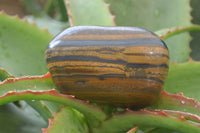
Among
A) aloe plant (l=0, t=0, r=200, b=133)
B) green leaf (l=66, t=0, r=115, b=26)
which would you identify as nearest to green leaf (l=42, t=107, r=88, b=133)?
aloe plant (l=0, t=0, r=200, b=133)

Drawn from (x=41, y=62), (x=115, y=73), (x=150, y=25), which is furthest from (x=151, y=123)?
(x=150, y=25)

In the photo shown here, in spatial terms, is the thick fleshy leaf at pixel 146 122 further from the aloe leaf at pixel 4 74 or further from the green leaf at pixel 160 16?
the green leaf at pixel 160 16

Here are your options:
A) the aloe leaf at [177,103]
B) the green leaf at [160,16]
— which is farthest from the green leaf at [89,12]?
the aloe leaf at [177,103]

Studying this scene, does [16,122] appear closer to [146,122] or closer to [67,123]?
[67,123]

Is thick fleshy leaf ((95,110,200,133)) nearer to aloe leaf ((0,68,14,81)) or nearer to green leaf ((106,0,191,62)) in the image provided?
aloe leaf ((0,68,14,81))

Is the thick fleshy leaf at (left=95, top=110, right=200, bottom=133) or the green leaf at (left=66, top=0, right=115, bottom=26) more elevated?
the green leaf at (left=66, top=0, right=115, bottom=26)

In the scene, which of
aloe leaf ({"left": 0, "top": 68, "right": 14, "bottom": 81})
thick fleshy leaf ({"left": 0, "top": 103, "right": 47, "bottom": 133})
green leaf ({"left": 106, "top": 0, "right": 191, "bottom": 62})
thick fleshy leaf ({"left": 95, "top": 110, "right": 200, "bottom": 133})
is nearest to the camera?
thick fleshy leaf ({"left": 95, "top": 110, "right": 200, "bottom": 133})

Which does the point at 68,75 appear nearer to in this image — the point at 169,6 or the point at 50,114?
the point at 50,114
